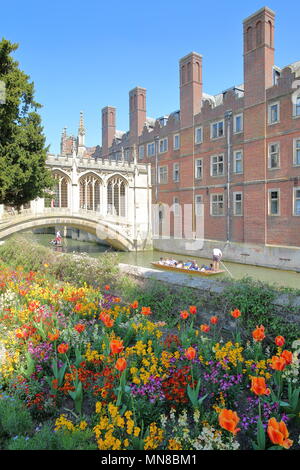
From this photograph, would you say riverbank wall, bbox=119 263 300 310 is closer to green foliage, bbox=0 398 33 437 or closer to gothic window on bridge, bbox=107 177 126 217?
green foliage, bbox=0 398 33 437

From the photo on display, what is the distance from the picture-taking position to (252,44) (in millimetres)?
22109

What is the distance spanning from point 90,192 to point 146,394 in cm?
3133

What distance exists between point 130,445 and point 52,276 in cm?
Result: 558

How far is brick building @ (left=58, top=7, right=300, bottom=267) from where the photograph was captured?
20.6 meters

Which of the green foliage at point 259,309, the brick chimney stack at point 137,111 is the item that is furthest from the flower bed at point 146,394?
the brick chimney stack at point 137,111

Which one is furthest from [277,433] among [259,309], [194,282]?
[194,282]

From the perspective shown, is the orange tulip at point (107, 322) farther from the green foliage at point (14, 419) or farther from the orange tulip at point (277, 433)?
the orange tulip at point (277, 433)

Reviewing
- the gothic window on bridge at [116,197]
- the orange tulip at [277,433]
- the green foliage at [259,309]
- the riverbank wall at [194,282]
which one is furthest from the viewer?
the gothic window on bridge at [116,197]

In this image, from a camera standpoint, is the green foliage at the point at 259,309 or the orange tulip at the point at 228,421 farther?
the green foliage at the point at 259,309

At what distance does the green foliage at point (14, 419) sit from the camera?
2.89 metres

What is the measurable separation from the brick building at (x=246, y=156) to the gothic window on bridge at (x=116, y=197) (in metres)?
4.46

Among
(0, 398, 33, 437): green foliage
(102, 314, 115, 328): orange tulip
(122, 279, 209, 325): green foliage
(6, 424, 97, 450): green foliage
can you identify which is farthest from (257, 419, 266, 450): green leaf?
(122, 279, 209, 325): green foliage
